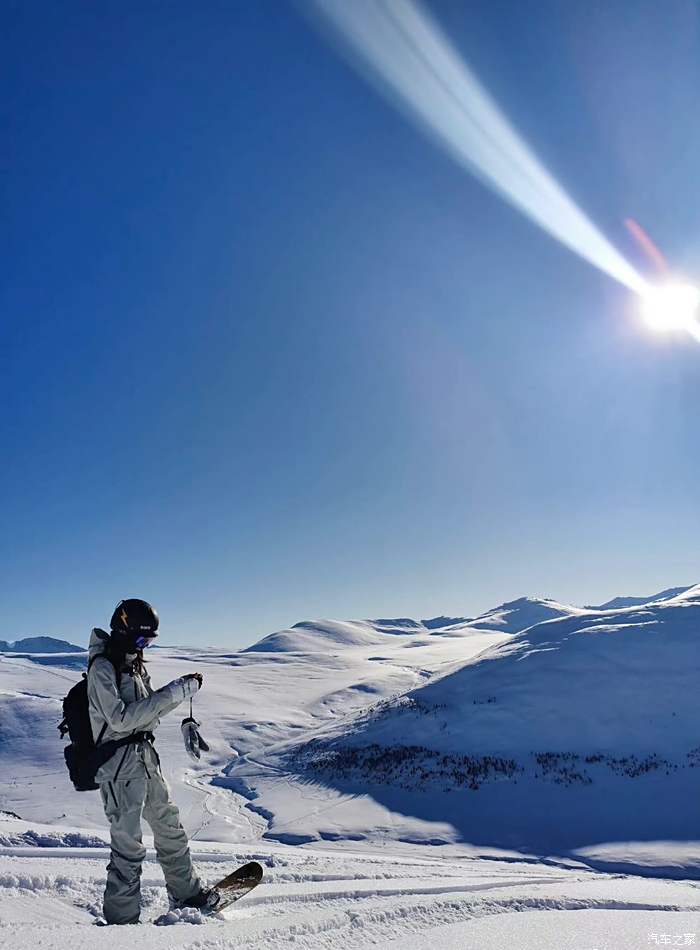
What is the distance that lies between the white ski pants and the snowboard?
11.8 inches

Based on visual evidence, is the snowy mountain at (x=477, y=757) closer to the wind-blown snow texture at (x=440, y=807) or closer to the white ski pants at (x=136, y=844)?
the wind-blown snow texture at (x=440, y=807)

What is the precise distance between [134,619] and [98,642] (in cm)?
29

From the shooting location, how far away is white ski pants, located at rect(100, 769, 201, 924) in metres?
3.83

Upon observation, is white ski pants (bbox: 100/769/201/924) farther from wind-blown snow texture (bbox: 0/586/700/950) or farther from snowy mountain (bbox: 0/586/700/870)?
snowy mountain (bbox: 0/586/700/870)

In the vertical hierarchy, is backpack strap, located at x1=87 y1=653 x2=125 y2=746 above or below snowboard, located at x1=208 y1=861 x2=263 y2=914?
above

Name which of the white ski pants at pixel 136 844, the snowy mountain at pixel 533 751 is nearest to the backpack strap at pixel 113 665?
the white ski pants at pixel 136 844

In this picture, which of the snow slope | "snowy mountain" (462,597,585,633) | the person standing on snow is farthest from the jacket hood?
"snowy mountain" (462,597,585,633)

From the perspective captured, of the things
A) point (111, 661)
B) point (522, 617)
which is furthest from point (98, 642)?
point (522, 617)

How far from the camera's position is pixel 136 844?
3928 millimetres

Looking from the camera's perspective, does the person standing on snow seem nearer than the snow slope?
No

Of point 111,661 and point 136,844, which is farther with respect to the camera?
point 111,661

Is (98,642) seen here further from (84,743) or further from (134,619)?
(84,743)

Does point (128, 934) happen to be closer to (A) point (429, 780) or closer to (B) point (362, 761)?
(A) point (429, 780)

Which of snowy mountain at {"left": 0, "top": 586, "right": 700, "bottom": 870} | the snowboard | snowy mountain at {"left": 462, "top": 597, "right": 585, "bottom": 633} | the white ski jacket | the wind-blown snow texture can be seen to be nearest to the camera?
the wind-blown snow texture
